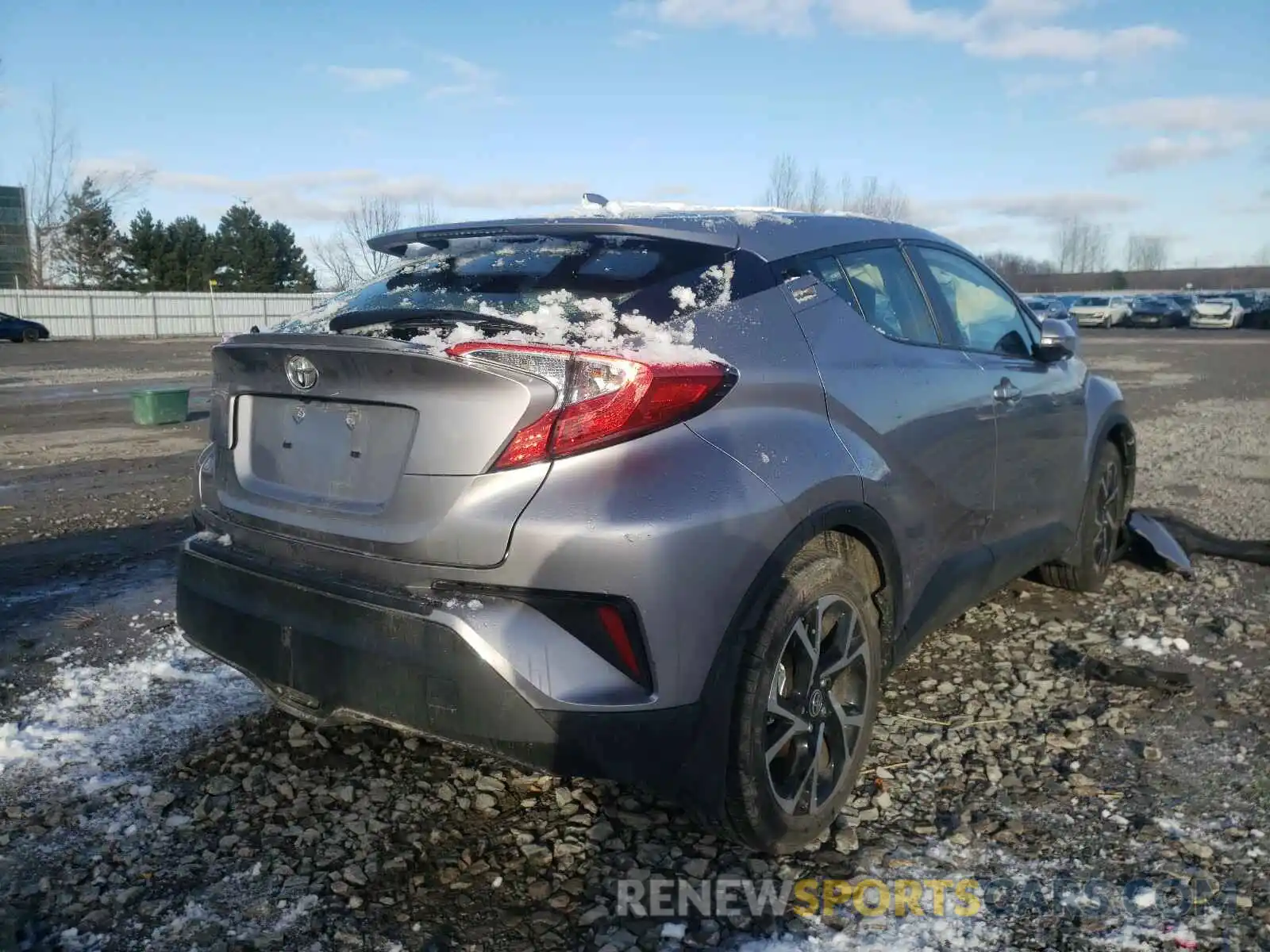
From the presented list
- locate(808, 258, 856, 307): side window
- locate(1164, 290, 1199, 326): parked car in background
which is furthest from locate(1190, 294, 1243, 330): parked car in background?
locate(808, 258, 856, 307): side window

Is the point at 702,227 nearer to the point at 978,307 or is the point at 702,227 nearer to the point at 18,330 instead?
the point at 978,307

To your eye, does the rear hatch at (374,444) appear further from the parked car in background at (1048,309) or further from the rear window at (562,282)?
the parked car in background at (1048,309)

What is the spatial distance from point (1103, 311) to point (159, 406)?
48.7m

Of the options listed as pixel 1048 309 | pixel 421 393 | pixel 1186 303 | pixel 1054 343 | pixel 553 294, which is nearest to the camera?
pixel 421 393

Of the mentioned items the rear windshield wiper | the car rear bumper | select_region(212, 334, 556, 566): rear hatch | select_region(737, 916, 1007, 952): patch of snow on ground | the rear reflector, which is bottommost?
select_region(737, 916, 1007, 952): patch of snow on ground

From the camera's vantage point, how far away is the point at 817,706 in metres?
2.80

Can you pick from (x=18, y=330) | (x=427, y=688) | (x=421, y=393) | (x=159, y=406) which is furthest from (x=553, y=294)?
(x=18, y=330)

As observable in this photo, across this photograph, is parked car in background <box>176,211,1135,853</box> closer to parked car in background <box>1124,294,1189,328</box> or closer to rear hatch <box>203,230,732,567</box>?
rear hatch <box>203,230,732,567</box>

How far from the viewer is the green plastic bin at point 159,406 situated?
11914 millimetres

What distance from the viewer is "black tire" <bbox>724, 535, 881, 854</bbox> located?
2535mm

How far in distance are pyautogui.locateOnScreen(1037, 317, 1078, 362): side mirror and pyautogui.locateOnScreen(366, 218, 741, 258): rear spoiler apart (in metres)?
1.95

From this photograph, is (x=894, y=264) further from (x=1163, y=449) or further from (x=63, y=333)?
(x=63, y=333)

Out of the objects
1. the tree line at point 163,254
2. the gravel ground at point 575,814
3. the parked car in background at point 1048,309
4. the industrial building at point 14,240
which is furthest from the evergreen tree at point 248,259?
the gravel ground at point 575,814

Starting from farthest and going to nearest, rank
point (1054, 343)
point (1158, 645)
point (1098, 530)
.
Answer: point (1098, 530), point (1158, 645), point (1054, 343)
